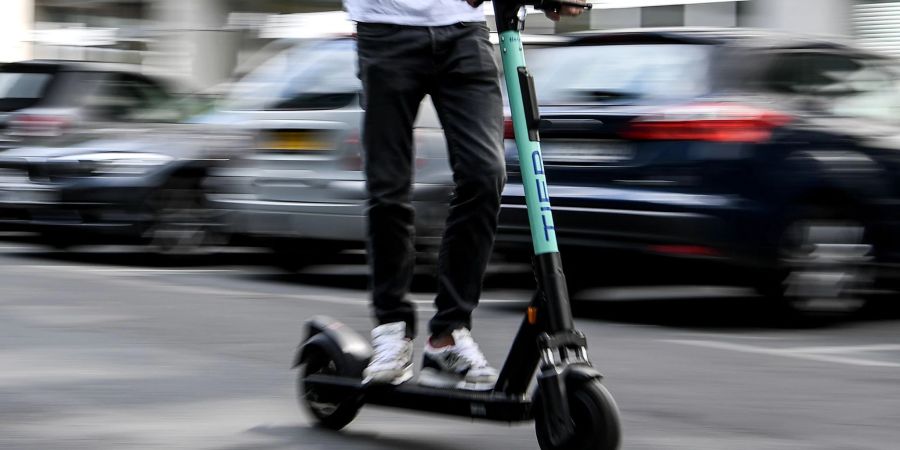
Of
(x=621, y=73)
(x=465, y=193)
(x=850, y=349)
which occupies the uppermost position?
(x=465, y=193)

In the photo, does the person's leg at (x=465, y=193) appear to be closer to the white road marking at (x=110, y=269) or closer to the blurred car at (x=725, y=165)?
the blurred car at (x=725, y=165)

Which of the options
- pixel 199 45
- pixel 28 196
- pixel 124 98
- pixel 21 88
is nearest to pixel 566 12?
pixel 28 196

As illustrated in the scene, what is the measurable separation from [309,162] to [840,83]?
3.16m

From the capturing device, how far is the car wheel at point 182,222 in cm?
1132

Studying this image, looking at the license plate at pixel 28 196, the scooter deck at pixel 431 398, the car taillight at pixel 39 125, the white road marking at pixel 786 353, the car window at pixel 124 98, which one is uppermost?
the scooter deck at pixel 431 398

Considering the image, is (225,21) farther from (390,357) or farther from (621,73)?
(390,357)

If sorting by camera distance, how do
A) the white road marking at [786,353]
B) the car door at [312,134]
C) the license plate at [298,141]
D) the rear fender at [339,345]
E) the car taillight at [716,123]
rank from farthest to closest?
the license plate at [298,141] < the car door at [312,134] < the car taillight at [716,123] < the white road marking at [786,353] < the rear fender at [339,345]

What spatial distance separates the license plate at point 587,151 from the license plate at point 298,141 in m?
1.90

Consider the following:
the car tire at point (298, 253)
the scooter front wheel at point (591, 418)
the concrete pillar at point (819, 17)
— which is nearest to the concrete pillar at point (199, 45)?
the concrete pillar at point (819, 17)

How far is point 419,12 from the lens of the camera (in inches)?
173

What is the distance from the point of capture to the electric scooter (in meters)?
3.80

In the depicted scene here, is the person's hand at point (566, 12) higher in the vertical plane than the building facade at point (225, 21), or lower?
higher

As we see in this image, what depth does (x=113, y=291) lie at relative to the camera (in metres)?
9.01

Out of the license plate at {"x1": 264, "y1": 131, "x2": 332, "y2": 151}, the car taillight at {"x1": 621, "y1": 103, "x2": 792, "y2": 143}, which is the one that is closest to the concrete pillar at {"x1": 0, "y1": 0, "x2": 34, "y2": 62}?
the license plate at {"x1": 264, "y1": 131, "x2": 332, "y2": 151}
